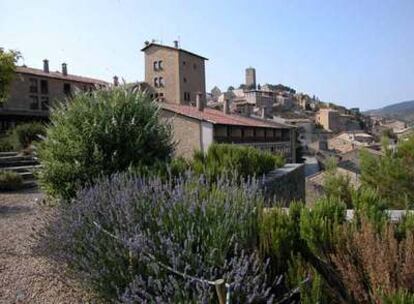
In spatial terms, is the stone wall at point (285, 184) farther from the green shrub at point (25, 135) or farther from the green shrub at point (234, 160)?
the green shrub at point (25, 135)

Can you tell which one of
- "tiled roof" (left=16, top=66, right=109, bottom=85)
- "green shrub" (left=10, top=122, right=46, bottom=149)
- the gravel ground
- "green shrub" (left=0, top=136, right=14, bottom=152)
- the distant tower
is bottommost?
the gravel ground

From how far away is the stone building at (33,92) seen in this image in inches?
1586

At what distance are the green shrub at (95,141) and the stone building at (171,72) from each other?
43.7 metres

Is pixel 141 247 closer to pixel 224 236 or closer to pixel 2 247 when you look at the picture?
pixel 224 236

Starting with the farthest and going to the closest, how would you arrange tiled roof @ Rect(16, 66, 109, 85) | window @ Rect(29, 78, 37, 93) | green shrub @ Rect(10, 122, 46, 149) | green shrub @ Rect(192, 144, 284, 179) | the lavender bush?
window @ Rect(29, 78, 37, 93) < tiled roof @ Rect(16, 66, 109, 85) < green shrub @ Rect(10, 122, 46, 149) < green shrub @ Rect(192, 144, 284, 179) < the lavender bush

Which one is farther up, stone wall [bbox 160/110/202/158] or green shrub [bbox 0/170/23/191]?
stone wall [bbox 160/110/202/158]

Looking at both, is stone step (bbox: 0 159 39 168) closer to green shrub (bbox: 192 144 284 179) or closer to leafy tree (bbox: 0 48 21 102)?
leafy tree (bbox: 0 48 21 102)

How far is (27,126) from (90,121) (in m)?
17.9

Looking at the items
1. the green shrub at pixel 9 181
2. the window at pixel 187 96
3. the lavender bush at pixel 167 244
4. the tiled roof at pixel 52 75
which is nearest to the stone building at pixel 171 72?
the window at pixel 187 96

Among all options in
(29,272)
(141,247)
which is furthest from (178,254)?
(29,272)

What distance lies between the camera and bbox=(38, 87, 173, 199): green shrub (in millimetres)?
6832

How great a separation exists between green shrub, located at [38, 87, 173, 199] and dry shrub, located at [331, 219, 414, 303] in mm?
4556

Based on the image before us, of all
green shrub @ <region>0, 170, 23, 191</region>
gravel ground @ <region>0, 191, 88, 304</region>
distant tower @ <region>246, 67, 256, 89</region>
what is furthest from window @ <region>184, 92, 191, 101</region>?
distant tower @ <region>246, 67, 256, 89</region>

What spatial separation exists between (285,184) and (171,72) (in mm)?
43966
